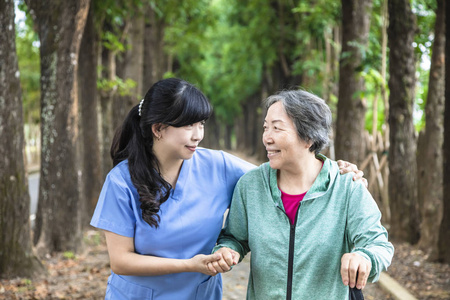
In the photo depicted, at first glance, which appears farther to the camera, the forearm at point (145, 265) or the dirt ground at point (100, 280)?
the dirt ground at point (100, 280)

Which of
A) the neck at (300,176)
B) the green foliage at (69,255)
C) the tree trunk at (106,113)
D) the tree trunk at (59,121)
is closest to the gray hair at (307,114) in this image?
the neck at (300,176)

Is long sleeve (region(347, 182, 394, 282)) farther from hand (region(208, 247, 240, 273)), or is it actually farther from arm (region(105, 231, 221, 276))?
arm (region(105, 231, 221, 276))

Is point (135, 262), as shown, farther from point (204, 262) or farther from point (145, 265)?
point (204, 262)

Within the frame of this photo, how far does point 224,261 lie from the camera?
2.61m

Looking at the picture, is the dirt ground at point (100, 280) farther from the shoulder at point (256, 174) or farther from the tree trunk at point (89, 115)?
Result: the shoulder at point (256, 174)

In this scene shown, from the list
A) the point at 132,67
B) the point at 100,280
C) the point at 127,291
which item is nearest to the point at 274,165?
the point at 127,291

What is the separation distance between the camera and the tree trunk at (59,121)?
7.94 metres

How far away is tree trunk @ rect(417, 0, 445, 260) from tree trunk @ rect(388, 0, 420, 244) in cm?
58

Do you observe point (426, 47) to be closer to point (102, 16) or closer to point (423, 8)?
point (423, 8)

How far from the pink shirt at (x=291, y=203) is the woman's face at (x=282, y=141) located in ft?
0.47

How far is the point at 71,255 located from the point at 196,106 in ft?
20.0

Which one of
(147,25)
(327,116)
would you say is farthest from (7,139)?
(147,25)

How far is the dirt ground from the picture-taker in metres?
6.38

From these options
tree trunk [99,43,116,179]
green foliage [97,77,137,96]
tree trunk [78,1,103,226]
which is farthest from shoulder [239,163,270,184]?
tree trunk [99,43,116,179]
